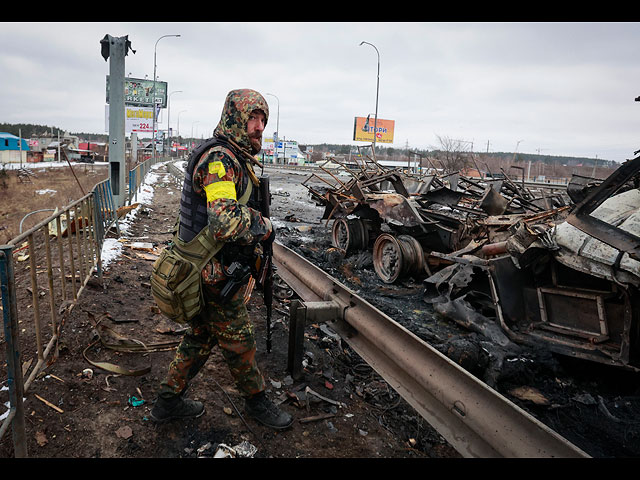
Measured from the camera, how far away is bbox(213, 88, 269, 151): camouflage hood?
2.50 metres

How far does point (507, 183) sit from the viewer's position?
7.67 metres

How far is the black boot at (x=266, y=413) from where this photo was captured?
261 centimetres

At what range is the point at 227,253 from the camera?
8.25 feet

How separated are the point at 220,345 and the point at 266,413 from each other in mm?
543

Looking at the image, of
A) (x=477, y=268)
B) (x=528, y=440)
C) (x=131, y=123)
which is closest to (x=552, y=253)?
(x=477, y=268)

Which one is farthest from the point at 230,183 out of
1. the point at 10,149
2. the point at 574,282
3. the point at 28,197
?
the point at 10,149

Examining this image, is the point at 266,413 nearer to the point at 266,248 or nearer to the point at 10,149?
the point at 266,248

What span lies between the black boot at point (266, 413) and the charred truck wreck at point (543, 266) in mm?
2466

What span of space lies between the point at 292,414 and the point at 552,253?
2855 millimetres

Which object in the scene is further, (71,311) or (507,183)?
(507,183)

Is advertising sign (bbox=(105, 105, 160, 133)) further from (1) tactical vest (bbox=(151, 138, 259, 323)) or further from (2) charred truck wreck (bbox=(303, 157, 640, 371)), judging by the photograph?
(1) tactical vest (bbox=(151, 138, 259, 323))

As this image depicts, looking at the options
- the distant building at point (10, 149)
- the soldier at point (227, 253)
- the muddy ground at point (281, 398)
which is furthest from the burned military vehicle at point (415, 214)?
the distant building at point (10, 149)

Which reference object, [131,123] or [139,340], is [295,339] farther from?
[131,123]

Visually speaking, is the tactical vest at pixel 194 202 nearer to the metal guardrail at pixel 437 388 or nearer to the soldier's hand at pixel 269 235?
the soldier's hand at pixel 269 235
